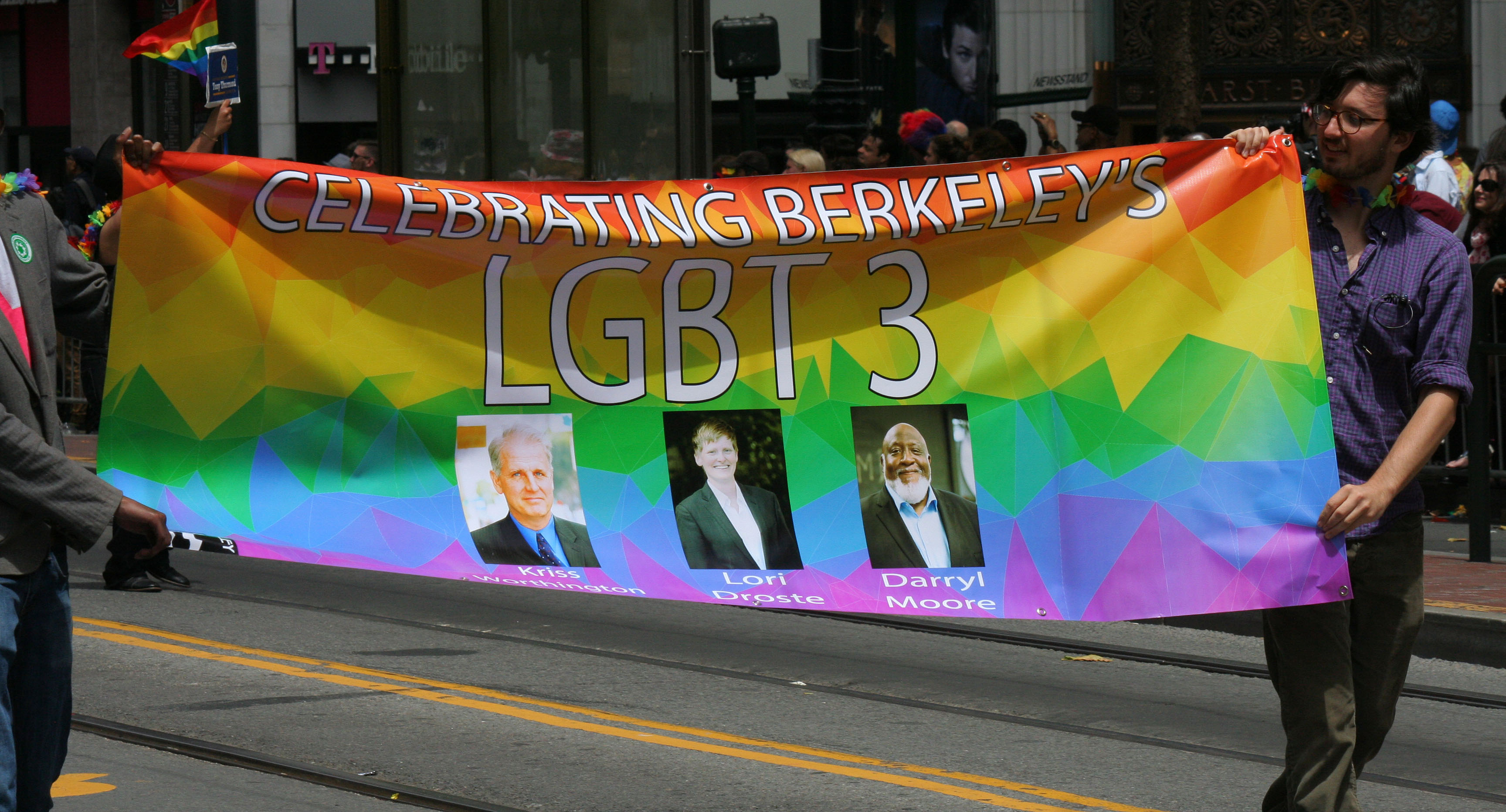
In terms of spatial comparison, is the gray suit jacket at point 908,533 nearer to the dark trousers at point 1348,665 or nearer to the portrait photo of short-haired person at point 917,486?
the portrait photo of short-haired person at point 917,486

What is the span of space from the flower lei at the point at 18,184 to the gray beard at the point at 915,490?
7.06 feet

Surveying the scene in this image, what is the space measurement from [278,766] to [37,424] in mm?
2270

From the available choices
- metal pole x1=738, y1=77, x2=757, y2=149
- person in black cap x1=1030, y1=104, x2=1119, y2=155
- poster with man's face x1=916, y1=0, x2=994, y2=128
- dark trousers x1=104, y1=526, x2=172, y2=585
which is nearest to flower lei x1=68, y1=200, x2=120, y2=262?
dark trousers x1=104, y1=526, x2=172, y2=585

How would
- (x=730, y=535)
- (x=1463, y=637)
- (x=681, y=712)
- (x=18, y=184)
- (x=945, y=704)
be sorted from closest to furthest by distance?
(x=18, y=184) → (x=730, y=535) → (x=681, y=712) → (x=945, y=704) → (x=1463, y=637)

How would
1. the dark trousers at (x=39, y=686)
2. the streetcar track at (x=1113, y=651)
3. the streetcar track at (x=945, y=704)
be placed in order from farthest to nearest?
the streetcar track at (x=1113, y=651)
the streetcar track at (x=945, y=704)
the dark trousers at (x=39, y=686)

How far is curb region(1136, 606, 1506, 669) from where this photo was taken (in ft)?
25.0

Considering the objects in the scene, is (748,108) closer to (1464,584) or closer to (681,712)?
(1464,584)

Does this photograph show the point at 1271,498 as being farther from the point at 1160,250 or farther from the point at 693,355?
the point at 693,355

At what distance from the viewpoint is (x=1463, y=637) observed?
7719 millimetres

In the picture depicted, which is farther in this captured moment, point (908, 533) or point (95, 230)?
point (95, 230)

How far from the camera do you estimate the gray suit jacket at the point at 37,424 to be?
11.4 ft

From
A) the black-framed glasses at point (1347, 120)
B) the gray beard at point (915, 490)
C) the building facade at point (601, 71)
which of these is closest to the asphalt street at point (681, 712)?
the gray beard at point (915, 490)

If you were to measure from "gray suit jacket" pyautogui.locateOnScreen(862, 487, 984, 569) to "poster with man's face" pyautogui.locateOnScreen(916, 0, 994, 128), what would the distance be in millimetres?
15610

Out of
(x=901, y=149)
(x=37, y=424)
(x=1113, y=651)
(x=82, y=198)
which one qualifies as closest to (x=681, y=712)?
(x=1113, y=651)
